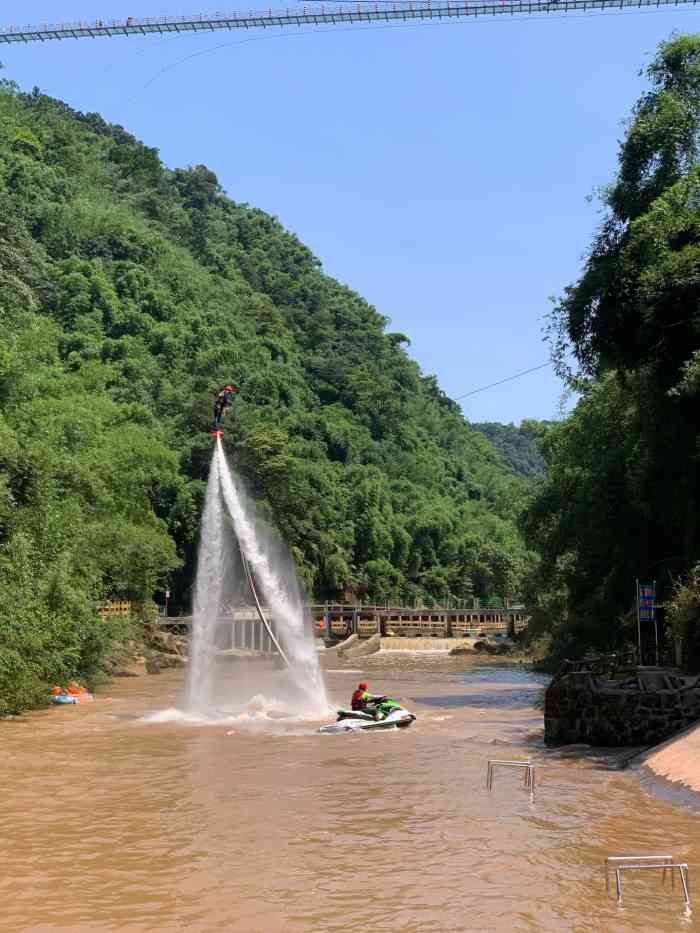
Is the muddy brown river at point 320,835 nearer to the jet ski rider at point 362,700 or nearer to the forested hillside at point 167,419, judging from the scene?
the jet ski rider at point 362,700

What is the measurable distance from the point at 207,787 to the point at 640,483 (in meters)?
18.8

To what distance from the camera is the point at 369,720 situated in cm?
2905

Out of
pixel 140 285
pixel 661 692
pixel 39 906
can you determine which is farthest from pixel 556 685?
pixel 140 285

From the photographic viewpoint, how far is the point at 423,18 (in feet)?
236

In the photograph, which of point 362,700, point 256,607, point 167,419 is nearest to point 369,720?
point 362,700

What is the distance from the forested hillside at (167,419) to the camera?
3956cm

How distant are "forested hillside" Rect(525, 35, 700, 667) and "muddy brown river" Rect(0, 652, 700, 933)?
9.49 meters

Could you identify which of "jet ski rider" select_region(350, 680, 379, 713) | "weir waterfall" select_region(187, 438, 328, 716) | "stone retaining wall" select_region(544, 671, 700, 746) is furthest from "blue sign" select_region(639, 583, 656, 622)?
"weir waterfall" select_region(187, 438, 328, 716)

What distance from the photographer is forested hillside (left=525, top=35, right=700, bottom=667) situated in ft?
101

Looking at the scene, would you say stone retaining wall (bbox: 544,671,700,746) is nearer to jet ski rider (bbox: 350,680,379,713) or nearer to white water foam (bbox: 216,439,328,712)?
jet ski rider (bbox: 350,680,379,713)

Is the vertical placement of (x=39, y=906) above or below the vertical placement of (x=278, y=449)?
below

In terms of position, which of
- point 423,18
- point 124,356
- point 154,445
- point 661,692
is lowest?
point 661,692

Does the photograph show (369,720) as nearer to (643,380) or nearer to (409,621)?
(643,380)

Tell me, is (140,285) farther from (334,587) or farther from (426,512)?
(334,587)
